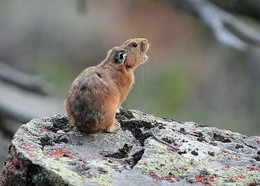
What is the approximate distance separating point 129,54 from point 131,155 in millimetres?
1527

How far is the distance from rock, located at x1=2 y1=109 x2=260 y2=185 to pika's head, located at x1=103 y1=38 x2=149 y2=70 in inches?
21.3

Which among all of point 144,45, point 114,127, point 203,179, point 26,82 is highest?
point 26,82

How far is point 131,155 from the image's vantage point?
572cm

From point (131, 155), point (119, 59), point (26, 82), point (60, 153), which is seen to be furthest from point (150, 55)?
point (60, 153)

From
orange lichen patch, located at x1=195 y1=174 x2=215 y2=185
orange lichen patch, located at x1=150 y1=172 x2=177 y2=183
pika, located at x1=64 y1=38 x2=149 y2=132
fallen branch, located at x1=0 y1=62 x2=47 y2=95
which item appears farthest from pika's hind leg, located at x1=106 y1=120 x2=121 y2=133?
fallen branch, located at x1=0 y1=62 x2=47 y2=95

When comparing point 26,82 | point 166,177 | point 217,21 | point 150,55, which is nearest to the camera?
point 166,177

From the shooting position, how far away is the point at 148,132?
20.2ft

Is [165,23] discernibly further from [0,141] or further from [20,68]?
[0,141]

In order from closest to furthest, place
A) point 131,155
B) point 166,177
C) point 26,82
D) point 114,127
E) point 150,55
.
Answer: point 166,177
point 131,155
point 114,127
point 26,82
point 150,55

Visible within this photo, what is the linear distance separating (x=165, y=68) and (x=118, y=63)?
909 cm

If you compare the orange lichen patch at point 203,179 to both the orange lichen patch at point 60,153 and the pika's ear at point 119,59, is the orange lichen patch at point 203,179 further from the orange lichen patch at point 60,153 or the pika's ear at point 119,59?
the pika's ear at point 119,59

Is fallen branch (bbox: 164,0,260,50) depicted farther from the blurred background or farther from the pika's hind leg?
the blurred background

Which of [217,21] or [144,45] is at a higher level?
[217,21]

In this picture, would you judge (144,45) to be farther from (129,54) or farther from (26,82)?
(26,82)
